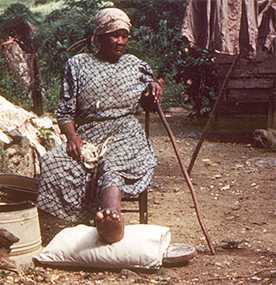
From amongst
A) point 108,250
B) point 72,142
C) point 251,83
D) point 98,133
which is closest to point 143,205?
point 98,133

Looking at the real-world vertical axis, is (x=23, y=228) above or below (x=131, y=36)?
below

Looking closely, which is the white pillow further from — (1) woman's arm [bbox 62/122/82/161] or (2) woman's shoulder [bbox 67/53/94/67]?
(2) woman's shoulder [bbox 67/53/94/67]

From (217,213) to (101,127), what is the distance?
1816 millimetres

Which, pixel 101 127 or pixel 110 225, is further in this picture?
pixel 101 127

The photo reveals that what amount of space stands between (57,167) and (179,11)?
14.8 meters

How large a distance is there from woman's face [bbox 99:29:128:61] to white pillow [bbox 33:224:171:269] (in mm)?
1574

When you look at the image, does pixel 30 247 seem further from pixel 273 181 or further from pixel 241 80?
pixel 241 80

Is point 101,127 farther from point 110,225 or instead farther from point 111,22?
point 110,225

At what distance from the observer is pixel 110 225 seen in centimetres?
489

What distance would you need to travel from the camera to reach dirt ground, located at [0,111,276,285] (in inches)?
196

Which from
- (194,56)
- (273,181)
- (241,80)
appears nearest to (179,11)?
(194,56)

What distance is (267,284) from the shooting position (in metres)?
4.78

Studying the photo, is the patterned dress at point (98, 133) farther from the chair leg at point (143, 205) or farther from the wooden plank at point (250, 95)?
the wooden plank at point (250, 95)

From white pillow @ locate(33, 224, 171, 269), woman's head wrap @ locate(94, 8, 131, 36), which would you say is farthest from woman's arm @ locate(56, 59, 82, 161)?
white pillow @ locate(33, 224, 171, 269)
